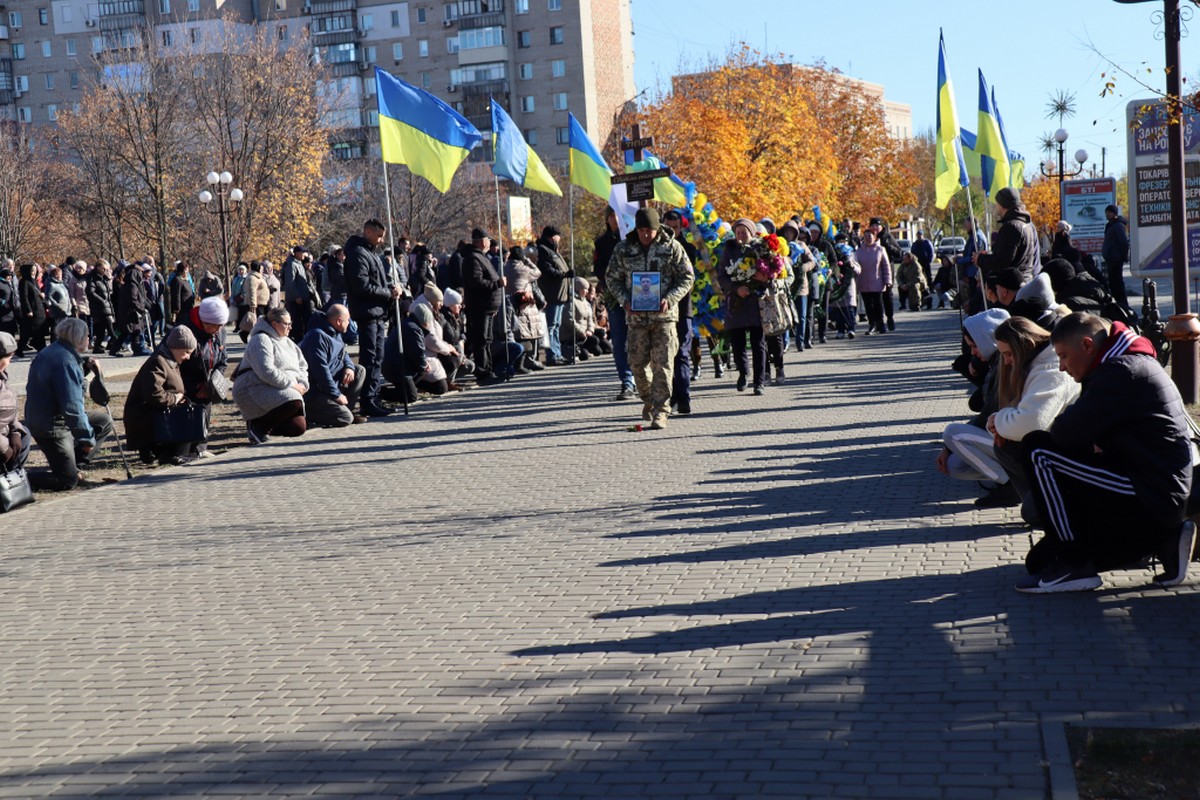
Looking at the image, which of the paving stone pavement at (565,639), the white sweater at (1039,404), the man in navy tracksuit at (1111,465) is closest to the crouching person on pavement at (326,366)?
the paving stone pavement at (565,639)

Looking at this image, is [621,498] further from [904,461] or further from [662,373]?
[662,373]

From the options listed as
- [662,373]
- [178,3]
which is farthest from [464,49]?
[662,373]

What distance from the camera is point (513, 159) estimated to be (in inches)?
747

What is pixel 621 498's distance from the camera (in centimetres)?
1040

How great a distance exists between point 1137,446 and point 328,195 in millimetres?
58151

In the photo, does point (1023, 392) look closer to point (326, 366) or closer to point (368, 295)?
point (326, 366)

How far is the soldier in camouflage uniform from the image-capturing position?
45.9ft

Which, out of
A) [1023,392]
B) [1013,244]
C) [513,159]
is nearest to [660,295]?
[1013,244]

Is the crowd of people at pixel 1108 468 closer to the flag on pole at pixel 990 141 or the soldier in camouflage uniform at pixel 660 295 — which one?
the soldier in camouflage uniform at pixel 660 295

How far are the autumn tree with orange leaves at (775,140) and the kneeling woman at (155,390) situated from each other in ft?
98.8

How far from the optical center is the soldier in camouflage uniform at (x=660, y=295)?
45.9 ft

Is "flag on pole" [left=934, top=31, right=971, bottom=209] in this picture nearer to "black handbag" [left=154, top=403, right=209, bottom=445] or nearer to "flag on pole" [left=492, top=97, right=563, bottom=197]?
"flag on pole" [left=492, top=97, right=563, bottom=197]

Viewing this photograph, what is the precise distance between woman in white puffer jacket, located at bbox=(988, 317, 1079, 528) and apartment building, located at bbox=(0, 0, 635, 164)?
90129mm

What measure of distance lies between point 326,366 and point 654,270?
378 centimetres
